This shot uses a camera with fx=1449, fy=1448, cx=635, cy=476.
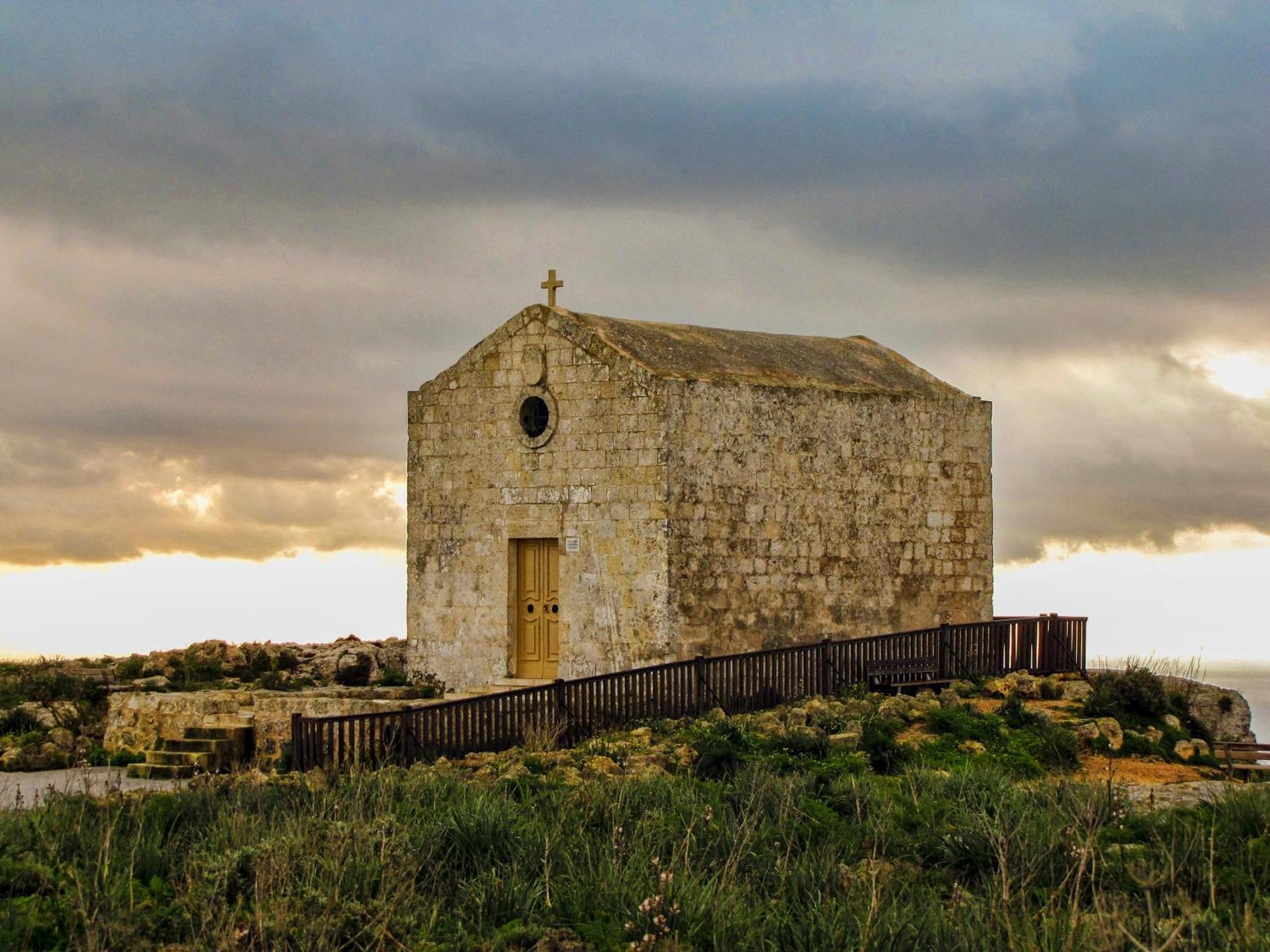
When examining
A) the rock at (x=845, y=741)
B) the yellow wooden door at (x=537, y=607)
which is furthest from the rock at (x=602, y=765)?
the yellow wooden door at (x=537, y=607)

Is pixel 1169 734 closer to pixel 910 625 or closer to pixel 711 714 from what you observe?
pixel 910 625

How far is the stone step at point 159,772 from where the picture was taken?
17781mm

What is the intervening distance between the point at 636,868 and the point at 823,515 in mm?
12514

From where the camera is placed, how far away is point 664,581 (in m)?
19.6

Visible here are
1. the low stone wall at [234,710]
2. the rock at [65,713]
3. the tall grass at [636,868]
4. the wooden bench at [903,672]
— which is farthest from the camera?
the rock at [65,713]

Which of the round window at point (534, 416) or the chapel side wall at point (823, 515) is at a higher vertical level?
the round window at point (534, 416)

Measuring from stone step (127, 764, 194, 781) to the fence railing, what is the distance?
2.32m

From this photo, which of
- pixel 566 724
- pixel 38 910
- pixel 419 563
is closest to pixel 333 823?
pixel 38 910

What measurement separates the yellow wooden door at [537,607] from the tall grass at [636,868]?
8502mm

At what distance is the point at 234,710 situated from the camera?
66.5 ft

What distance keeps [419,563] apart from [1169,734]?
11120 millimetres

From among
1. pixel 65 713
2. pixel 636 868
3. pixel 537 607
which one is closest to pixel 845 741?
pixel 537 607

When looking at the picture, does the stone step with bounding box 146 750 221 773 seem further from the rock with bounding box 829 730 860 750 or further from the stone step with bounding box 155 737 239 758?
the rock with bounding box 829 730 860 750

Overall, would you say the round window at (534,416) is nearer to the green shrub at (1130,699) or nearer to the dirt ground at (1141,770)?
the green shrub at (1130,699)
